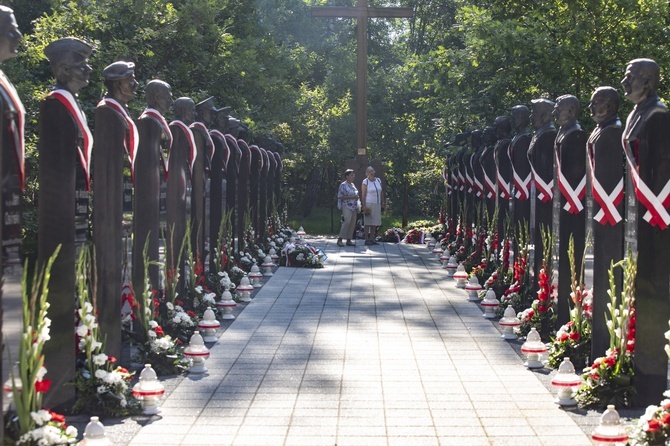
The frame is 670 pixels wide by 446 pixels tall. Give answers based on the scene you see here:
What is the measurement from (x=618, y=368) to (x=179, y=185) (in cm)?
547

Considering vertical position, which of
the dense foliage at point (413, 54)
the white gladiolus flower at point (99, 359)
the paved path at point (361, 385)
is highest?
the dense foliage at point (413, 54)

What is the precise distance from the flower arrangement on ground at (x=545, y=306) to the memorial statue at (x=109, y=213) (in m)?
4.24

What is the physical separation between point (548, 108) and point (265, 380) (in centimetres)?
460

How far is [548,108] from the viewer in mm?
10891

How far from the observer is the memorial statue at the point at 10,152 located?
5.49 m

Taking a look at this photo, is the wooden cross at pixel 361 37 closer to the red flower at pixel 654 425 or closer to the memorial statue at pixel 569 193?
the memorial statue at pixel 569 193

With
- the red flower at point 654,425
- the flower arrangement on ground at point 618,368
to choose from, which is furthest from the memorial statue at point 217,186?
the red flower at point 654,425

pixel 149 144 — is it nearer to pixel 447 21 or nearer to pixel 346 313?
pixel 346 313

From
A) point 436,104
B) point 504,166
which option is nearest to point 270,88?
point 436,104

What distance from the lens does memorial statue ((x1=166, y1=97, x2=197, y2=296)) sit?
35.0 ft

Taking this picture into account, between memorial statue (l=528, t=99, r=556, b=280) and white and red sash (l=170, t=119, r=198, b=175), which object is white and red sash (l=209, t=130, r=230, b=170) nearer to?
white and red sash (l=170, t=119, r=198, b=175)

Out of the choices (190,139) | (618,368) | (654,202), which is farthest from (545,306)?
(190,139)

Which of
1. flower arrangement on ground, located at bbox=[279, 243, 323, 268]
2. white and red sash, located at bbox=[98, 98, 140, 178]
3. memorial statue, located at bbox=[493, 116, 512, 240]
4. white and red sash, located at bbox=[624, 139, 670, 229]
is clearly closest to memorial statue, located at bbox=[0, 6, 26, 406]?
white and red sash, located at bbox=[98, 98, 140, 178]

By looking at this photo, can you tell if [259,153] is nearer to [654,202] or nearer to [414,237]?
[414,237]
